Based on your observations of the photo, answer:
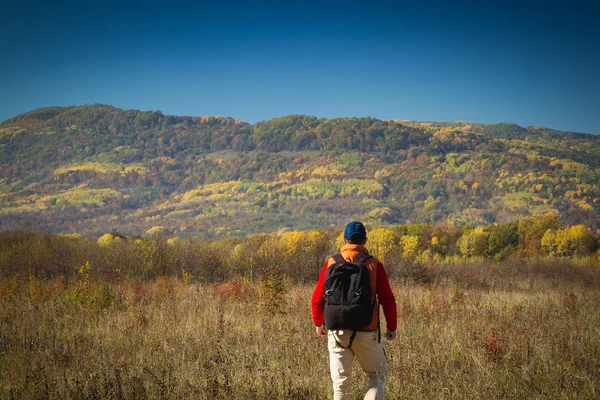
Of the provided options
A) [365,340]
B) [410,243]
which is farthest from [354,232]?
[410,243]

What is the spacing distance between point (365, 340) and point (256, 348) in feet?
9.56

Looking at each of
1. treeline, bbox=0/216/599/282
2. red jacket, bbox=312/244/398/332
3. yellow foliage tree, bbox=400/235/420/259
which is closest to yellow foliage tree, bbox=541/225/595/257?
yellow foliage tree, bbox=400/235/420/259

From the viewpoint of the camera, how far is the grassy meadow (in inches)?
218

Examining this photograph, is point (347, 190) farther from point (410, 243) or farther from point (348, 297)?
point (348, 297)

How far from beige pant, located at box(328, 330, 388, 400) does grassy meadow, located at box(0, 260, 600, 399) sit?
1079 mm

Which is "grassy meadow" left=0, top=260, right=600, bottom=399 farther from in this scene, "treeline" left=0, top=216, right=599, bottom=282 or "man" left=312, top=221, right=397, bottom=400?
"treeline" left=0, top=216, right=599, bottom=282

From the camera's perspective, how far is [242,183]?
176m

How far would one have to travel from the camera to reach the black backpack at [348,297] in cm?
420

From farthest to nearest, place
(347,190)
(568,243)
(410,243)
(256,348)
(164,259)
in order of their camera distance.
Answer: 1. (347,190)
2. (410,243)
3. (568,243)
4. (164,259)
5. (256,348)

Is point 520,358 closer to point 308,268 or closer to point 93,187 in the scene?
point 308,268

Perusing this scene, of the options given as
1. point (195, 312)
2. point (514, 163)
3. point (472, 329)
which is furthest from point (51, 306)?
point (514, 163)

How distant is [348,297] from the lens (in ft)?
A: 13.9

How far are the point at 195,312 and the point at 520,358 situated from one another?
575 centimetres

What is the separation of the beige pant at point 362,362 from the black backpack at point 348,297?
0.12 meters
